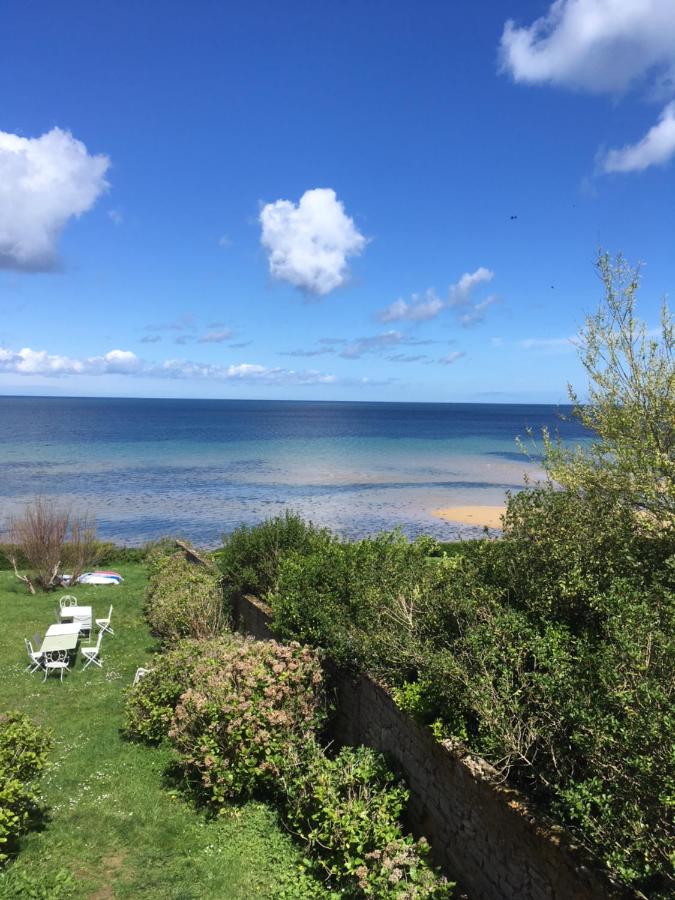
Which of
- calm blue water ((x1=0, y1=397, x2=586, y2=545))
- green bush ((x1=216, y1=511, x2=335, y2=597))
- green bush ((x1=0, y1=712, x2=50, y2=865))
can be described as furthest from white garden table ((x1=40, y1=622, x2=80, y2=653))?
calm blue water ((x1=0, y1=397, x2=586, y2=545))

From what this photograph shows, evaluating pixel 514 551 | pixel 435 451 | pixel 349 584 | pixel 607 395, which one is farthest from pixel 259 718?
pixel 435 451

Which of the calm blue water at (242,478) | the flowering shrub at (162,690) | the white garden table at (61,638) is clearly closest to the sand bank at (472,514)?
the calm blue water at (242,478)

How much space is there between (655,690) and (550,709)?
1.00 meters

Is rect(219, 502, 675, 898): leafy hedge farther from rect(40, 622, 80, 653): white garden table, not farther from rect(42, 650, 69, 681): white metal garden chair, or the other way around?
rect(42, 650, 69, 681): white metal garden chair

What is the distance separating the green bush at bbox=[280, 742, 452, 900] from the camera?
5.66 metres

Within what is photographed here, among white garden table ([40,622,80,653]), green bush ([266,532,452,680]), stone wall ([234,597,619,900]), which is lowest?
white garden table ([40,622,80,653])

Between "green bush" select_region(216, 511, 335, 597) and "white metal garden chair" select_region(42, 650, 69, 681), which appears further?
"green bush" select_region(216, 511, 335, 597)

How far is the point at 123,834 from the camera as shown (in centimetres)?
695

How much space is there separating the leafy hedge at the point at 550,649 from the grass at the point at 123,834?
2332mm

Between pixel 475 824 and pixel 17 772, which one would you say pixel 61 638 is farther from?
pixel 475 824

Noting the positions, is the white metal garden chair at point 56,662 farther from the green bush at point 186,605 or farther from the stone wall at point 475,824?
the stone wall at point 475,824

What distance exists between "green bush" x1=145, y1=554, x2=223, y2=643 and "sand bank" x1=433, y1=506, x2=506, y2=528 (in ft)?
73.5

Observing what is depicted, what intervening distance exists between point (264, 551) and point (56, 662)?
4923 mm

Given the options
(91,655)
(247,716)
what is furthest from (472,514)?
(247,716)
